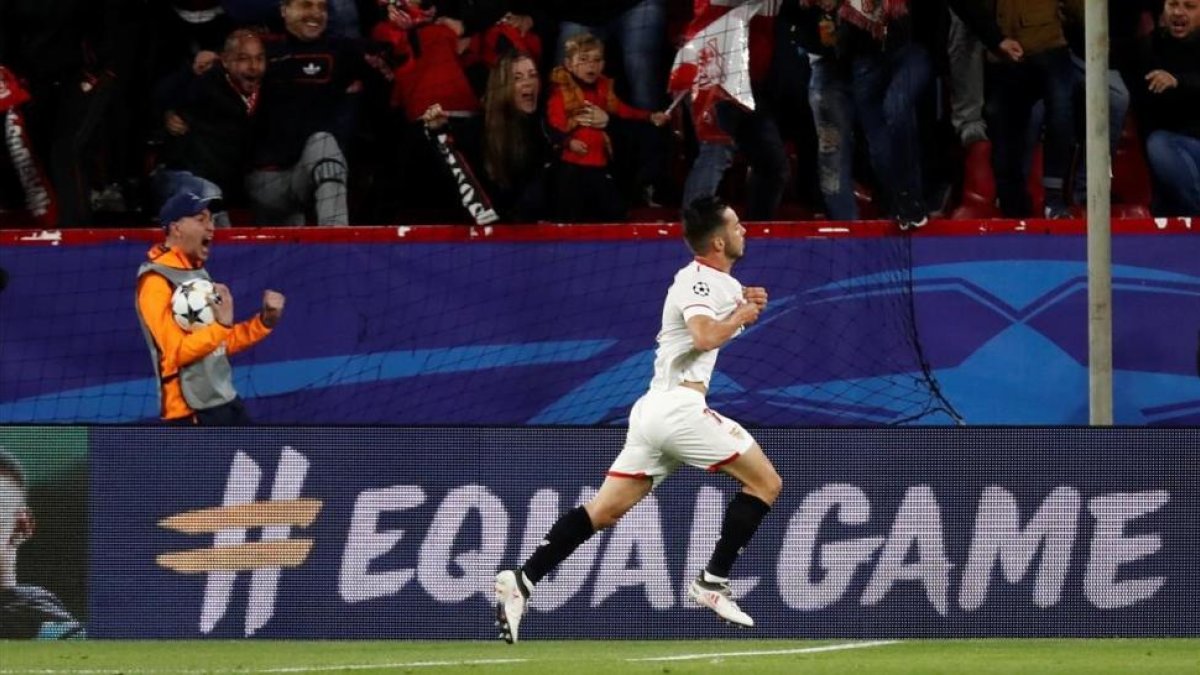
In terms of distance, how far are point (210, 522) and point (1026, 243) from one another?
501 centimetres

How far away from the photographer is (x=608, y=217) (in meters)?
13.7

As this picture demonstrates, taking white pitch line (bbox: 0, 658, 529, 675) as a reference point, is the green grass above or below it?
below

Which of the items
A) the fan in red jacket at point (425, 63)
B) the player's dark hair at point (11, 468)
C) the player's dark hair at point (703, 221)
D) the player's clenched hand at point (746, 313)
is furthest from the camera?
the fan in red jacket at point (425, 63)

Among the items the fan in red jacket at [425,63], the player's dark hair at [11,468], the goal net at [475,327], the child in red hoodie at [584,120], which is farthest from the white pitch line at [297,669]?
the fan in red jacket at [425,63]

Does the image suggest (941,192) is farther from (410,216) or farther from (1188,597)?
(1188,597)

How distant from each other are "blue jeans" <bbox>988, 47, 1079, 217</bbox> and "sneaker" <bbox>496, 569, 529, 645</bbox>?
491 centimetres

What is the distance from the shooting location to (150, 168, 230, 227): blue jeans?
44.3 feet

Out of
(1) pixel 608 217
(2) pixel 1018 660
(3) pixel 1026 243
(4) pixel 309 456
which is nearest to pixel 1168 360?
(3) pixel 1026 243

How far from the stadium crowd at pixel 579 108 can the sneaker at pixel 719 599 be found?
4.12 meters

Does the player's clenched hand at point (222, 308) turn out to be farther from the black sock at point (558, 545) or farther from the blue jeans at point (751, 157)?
the black sock at point (558, 545)

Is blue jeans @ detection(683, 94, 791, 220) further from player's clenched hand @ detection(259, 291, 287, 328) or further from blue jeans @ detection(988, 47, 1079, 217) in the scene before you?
player's clenched hand @ detection(259, 291, 287, 328)

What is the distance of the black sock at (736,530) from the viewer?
9617 mm

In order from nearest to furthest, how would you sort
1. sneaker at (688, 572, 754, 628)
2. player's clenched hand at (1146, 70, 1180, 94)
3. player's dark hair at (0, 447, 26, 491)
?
1. sneaker at (688, 572, 754, 628)
2. player's dark hair at (0, 447, 26, 491)
3. player's clenched hand at (1146, 70, 1180, 94)

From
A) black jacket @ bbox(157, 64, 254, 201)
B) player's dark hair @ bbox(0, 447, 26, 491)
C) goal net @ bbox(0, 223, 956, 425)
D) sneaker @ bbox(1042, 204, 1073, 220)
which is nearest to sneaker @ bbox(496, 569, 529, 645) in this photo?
player's dark hair @ bbox(0, 447, 26, 491)
